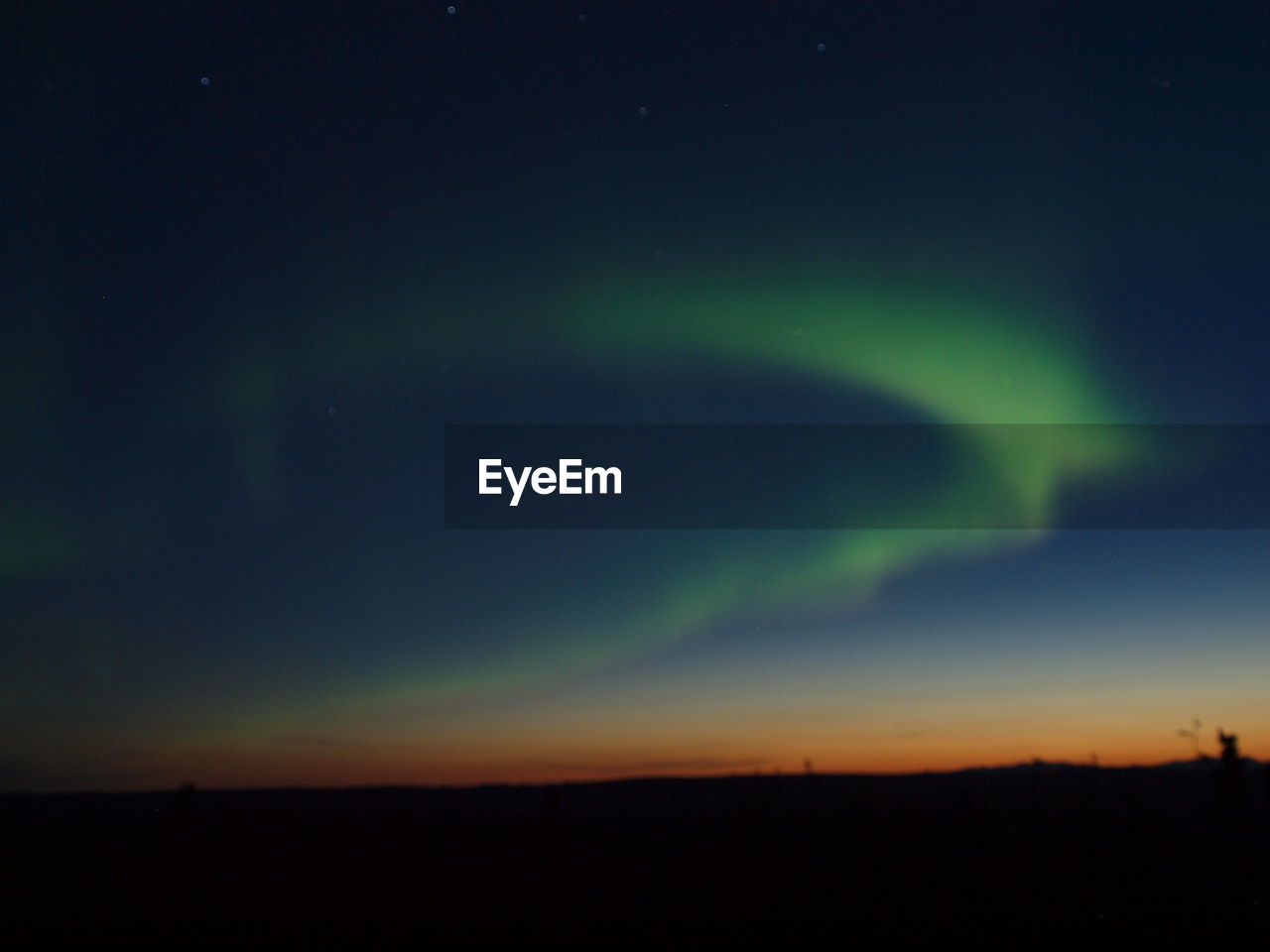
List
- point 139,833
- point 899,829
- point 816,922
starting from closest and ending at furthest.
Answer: point 816,922, point 899,829, point 139,833

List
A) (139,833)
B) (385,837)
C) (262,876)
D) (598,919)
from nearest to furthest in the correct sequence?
(598,919) → (262,876) → (385,837) → (139,833)

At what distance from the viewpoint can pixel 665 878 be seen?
38.8 metres

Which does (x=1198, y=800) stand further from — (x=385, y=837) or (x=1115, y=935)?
(x=1115, y=935)

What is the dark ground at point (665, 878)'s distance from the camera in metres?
25.7

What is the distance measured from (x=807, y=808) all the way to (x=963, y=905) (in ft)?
158

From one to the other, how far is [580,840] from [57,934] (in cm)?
4095

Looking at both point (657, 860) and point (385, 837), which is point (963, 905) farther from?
point (385, 837)

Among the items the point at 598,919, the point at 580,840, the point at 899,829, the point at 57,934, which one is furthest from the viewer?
Result: the point at 580,840

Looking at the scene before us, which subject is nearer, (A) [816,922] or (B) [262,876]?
(A) [816,922]

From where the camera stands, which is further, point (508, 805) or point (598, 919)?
point (508, 805)

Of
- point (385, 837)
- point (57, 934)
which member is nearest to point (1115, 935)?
point (57, 934)

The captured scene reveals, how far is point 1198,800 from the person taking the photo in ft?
443

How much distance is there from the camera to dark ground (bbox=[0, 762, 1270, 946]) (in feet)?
84.2

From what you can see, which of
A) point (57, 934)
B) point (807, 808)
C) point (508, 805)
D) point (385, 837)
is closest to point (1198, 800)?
point (807, 808)
